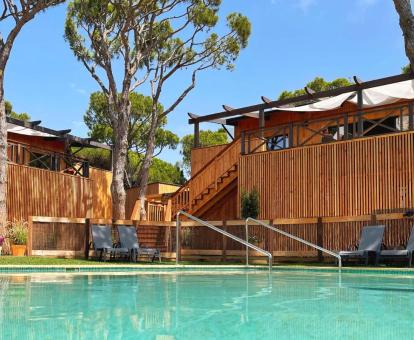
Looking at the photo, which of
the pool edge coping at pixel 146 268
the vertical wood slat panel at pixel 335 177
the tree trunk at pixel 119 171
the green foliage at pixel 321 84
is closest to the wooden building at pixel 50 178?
the tree trunk at pixel 119 171

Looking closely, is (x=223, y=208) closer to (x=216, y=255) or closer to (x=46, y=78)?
(x=216, y=255)

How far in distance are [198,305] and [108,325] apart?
169cm

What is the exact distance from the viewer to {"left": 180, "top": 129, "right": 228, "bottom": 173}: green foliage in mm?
43531

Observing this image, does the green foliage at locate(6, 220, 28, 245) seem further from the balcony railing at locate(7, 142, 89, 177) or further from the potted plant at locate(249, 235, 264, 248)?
the potted plant at locate(249, 235, 264, 248)

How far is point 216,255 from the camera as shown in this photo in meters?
16.7

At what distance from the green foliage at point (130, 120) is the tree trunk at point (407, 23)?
78.8ft

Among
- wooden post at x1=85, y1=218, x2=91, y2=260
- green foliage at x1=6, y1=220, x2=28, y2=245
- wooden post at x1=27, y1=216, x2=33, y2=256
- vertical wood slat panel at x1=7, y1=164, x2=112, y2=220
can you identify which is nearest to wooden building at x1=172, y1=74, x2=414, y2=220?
vertical wood slat panel at x1=7, y1=164, x2=112, y2=220

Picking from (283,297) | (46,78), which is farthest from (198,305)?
(46,78)

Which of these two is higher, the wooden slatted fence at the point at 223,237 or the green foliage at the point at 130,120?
the green foliage at the point at 130,120

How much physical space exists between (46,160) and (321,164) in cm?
1036

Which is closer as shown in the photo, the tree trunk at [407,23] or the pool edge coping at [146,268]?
the pool edge coping at [146,268]

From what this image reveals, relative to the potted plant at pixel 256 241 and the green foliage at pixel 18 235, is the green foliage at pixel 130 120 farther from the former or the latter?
the potted plant at pixel 256 241

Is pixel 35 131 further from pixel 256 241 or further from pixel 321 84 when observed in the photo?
pixel 321 84

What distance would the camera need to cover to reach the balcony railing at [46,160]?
66.1ft
